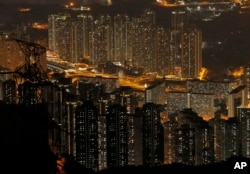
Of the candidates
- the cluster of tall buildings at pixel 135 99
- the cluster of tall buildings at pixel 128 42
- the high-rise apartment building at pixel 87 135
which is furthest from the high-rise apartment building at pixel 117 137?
the cluster of tall buildings at pixel 128 42

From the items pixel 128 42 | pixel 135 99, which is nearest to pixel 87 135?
pixel 135 99

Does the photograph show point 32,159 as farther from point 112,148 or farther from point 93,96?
point 93,96

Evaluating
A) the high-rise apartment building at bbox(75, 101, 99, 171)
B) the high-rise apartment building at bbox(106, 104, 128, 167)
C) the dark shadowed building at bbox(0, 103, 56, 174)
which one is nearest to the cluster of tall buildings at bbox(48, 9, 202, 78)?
the high-rise apartment building at bbox(106, 104, 128, 167)

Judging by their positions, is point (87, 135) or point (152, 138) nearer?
point (87, 135)

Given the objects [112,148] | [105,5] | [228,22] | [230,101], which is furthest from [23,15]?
[112,148]

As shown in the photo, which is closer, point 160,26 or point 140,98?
point 140,98

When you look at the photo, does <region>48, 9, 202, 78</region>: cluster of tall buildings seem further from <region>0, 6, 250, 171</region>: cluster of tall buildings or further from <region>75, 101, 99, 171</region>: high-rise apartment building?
<region>75, 101, 99, 171</region>: high-rise apartment building

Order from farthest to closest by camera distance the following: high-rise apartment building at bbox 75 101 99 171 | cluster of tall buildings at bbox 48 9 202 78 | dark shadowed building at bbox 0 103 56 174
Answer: cluster of tall buildings at bbox 48 9 202 78
high-rise apartment building at bbox 75 101 99 171
dark shadowed building at bbox 0 103 56 174

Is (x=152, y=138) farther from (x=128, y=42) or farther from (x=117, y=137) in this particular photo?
(x=128, y=42)

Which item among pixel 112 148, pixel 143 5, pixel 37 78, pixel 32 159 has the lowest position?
pixel 112 148
